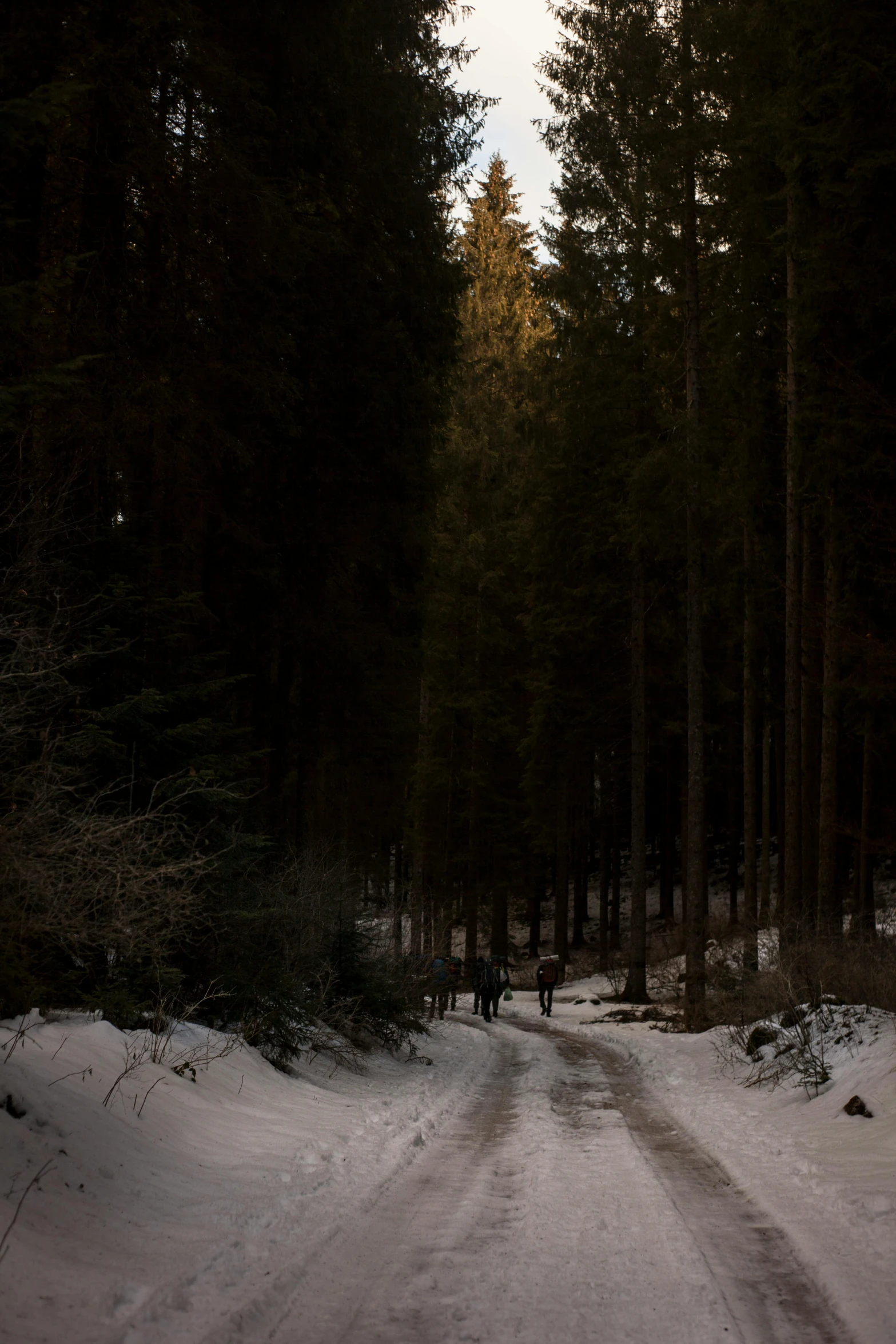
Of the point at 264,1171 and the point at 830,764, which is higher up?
the point at 830,764

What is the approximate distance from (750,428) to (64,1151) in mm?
16453

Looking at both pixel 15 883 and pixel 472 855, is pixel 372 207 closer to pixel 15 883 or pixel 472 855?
pixel 15 883

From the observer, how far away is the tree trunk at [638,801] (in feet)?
71.5

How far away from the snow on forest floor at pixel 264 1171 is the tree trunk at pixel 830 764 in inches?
197

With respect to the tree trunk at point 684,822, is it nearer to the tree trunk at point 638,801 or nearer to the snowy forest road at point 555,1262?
the tree trunk at point 638,801

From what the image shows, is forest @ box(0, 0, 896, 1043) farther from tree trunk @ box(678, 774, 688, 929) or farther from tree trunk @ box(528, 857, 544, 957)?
tree trunk @ box(528, 857, 544, 957)

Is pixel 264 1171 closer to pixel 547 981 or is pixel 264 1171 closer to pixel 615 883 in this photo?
pixel 547 981

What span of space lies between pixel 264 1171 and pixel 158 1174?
0.82m

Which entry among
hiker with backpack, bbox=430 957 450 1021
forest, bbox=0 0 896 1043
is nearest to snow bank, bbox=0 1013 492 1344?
forest, bbox=0 0 896 1043

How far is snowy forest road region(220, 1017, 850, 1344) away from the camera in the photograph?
379 cm

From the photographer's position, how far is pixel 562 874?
99.9 ft

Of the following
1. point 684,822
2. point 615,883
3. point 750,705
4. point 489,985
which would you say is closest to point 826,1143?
point 750,705

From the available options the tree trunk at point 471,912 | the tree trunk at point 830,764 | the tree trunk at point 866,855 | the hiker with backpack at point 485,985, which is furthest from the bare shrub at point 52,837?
the tree trunk at point 471,912

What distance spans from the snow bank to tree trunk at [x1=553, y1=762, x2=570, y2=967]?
21.0m
